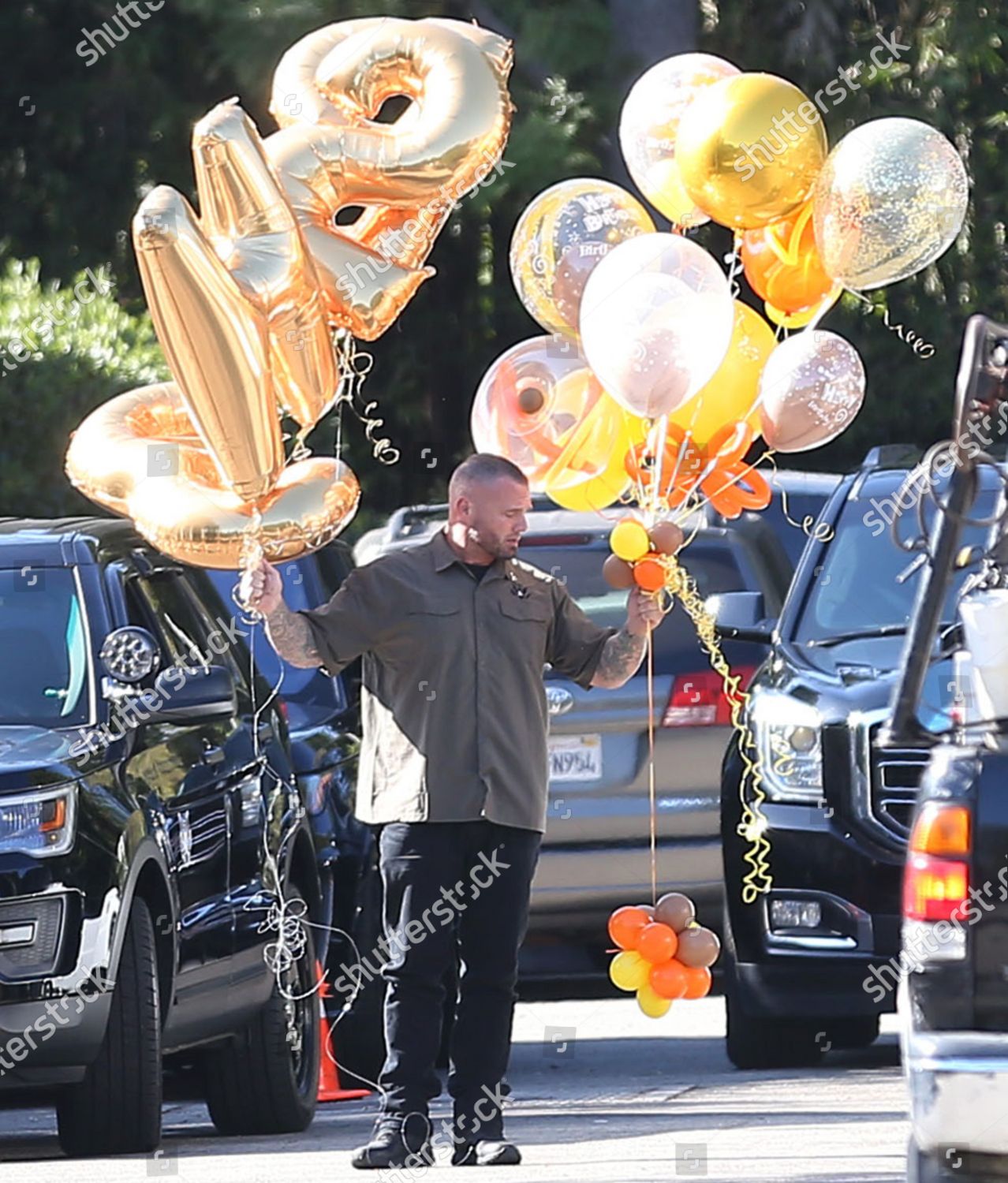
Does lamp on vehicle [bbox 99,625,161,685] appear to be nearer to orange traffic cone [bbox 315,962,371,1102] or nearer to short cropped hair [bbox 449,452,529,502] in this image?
short cropped hair [bbox 449,452,529,502]

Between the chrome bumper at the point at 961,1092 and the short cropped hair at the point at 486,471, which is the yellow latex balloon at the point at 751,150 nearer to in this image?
the short cropped hair at the point at 486,471

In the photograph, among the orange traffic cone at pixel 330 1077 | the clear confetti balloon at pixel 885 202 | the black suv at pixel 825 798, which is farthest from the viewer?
the orange traffic cone at pixel 330 1077

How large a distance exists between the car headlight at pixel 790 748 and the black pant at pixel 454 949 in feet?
8.02

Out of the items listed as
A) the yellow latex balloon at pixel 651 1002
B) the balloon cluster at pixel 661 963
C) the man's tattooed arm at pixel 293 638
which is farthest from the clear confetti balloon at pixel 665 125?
the yellow latex balloon at pixel 651 1002

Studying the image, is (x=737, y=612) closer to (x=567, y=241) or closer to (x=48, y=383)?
(x=567, y=241)

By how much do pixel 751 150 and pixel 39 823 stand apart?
108 inches

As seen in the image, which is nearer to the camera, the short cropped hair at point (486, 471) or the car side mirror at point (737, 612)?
the short cropped hair at point (486, 471)

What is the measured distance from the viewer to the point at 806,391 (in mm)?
9055

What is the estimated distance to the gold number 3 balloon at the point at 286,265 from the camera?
819 centimetres

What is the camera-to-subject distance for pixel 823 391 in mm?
9078

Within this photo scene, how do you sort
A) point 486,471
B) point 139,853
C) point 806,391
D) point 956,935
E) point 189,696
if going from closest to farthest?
point 956,935 → point 486,471 → point 806,391 → point 139,853 → point 189,696

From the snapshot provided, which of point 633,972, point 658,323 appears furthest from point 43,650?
point 658,323

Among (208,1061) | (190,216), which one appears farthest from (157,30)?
(190,216)

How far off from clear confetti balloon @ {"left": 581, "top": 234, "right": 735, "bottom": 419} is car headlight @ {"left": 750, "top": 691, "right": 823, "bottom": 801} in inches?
102
